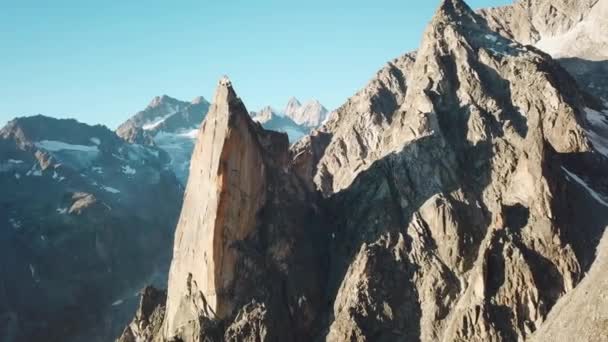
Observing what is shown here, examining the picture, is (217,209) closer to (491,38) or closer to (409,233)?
(409,233)

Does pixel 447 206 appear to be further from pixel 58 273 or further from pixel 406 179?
pixel 58 273

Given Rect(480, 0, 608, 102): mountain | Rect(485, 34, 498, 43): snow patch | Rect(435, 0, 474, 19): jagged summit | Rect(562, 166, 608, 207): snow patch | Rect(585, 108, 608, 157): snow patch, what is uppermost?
Rect(480, 0, 608, 102): mountain

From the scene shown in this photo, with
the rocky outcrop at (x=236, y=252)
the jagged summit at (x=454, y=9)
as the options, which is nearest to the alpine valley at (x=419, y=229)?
the rocky outcrop at (x=236, y=252)

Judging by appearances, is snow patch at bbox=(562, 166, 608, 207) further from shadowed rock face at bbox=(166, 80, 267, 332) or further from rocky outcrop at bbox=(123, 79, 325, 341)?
shadowed rock face at bbox=(166, 80, 267, 332)

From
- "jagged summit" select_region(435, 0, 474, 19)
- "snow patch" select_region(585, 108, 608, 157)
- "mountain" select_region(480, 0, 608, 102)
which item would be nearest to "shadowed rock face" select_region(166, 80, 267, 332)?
"snow patch" select_region(585, 108, 608, 157)

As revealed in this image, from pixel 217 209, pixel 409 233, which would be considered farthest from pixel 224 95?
pixel 409 233

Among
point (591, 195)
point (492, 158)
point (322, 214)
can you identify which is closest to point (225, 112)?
point (322, 214)
